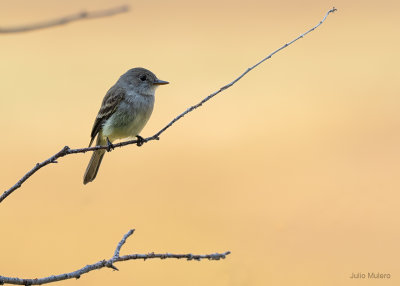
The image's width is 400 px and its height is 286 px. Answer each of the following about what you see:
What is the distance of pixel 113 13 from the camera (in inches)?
39.7

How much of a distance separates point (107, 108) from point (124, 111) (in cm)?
21

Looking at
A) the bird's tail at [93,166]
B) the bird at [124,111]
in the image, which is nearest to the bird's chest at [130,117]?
the bird at [124,111]

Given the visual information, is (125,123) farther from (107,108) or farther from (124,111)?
(107,108)

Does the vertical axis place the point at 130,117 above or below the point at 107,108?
below

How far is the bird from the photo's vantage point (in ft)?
15.0

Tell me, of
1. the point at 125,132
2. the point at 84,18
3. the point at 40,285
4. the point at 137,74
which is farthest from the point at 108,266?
the point at 137,74

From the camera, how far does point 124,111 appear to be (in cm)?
461

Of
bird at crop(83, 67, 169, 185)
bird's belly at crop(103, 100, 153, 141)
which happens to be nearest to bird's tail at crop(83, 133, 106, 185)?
bird at crop(83, 67, 169, 185)

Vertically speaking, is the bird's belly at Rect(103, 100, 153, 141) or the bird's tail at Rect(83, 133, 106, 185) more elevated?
the bird's belly at Rect(103, 100, 153, 141)

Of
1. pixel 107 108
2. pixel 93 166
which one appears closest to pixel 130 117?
pixel 107 108

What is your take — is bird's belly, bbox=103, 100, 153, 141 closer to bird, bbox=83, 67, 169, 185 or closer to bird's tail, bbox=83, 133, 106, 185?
bird, bbox=83, 67, 169, 185

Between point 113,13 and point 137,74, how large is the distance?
4.07m

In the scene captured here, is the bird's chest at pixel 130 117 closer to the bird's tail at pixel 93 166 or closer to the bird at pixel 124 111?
the bird at pixel 124 111

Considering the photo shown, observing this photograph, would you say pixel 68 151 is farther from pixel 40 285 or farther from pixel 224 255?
pixel 224 255
